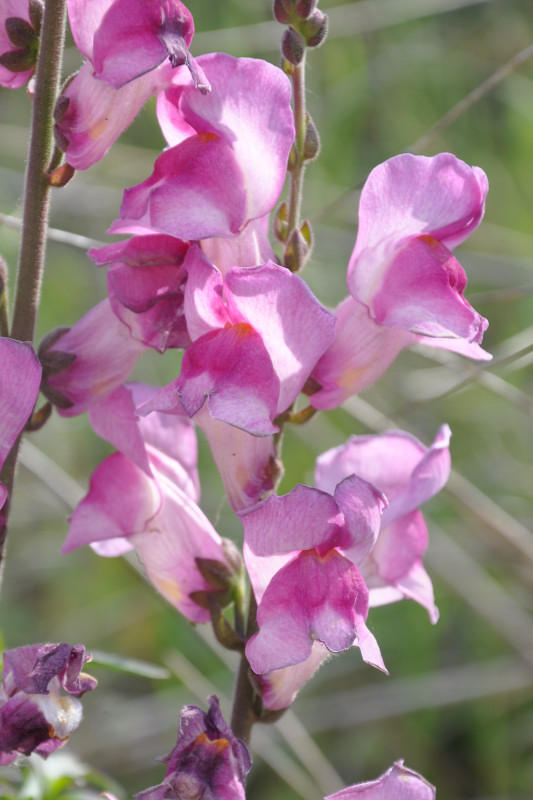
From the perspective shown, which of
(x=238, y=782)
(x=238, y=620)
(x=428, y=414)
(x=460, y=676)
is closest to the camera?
(x=238, y=782)

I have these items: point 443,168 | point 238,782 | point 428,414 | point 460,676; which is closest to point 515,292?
point 443,168

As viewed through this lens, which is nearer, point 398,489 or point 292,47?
point 292,47

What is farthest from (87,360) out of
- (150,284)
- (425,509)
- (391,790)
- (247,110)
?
(425,509)

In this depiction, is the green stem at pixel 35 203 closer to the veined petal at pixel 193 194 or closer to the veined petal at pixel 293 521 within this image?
the veined petal at pixel 193 194

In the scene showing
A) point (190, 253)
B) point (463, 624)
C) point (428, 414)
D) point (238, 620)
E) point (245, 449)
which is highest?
point (190, 253)

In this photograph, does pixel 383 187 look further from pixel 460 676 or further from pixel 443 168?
pixel 460 676

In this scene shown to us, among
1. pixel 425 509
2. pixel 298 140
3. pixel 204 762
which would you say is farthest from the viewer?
pixel 425 509

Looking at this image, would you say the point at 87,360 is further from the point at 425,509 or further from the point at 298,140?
the point at 425,509
